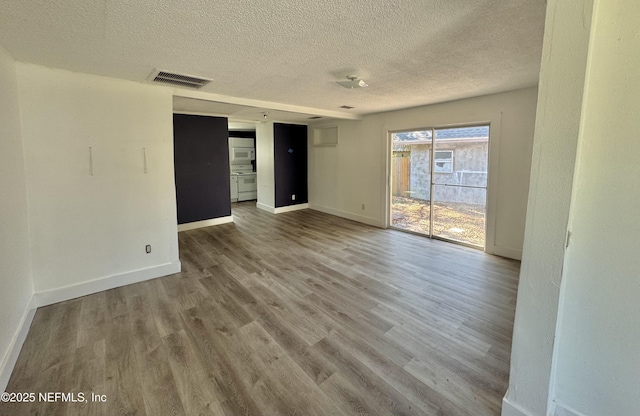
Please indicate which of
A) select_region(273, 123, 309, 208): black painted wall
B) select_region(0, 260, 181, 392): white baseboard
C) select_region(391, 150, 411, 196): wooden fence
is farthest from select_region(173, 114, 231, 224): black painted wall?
select_region(391, 150, 411, 196): wooden fence

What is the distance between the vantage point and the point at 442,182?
484 centimetres

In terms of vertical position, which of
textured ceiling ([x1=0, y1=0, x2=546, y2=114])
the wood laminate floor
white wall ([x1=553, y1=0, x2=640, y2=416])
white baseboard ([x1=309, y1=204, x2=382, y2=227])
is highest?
textured ceiling ([x1=0, y1=0, x2=546, y2=114])

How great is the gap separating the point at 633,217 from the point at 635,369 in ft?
2.29

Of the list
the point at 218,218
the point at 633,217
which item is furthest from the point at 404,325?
the point at 218,218

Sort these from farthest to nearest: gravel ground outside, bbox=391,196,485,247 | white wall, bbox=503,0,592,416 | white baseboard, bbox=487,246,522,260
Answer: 1. gravel ground outside, bbox=391,196,485,247
2. white baseboard, bbox=487,246,522,260
3. white wall, bbox=503,0,592,416

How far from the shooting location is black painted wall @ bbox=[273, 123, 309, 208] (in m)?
A: 7.11

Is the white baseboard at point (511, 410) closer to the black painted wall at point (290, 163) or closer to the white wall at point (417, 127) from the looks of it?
the white wall at point (417, 127)

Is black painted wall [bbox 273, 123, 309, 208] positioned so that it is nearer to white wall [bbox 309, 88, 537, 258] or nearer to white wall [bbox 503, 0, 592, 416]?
white wall [bbox 309, 88, 537, 258]

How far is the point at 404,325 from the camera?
8.09 ft

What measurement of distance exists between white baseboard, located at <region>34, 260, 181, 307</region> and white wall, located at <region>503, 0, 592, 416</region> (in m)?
3.57

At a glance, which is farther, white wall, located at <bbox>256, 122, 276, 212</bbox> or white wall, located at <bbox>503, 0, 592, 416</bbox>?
white wall, located at <bbox>256, 122, 276, 212</bbox>

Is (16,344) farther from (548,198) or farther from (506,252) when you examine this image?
(506,252)

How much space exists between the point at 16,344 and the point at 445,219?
5.39 m

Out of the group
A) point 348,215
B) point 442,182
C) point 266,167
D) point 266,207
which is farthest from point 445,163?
point 266,207
